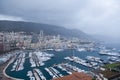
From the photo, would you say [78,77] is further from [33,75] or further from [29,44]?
[29,44]

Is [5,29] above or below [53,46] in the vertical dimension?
above

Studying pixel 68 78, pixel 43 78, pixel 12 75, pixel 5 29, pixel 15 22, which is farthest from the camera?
pixel 15 22

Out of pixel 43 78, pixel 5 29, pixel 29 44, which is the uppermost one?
pixel 5 29

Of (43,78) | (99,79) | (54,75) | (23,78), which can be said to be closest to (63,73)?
(54,75)

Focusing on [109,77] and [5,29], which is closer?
[109,77]

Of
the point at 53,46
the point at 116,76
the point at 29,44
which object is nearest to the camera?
the point at 116,76

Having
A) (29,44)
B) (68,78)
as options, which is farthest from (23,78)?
(29,44)

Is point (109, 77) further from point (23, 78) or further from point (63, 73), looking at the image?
point (23, 78)

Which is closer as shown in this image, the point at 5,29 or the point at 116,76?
the point at 116,76

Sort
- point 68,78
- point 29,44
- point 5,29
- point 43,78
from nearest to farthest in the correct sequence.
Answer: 1. point 68,78
2. point 43,78
3. point 29,44
4. point 5,29
